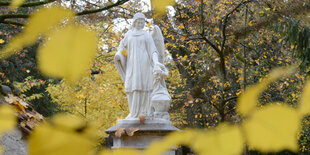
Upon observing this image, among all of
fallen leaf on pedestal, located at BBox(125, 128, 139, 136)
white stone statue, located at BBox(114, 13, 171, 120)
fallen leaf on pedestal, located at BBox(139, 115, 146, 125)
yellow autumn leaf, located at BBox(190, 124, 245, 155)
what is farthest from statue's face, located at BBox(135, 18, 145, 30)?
yellow autumn leaf, located at BBox(190, 124, 245, 155)

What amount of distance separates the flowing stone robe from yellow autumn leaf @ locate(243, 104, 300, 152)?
4.35 metres

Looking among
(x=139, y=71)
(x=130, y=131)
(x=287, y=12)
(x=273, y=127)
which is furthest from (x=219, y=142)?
(x=287, y=12)

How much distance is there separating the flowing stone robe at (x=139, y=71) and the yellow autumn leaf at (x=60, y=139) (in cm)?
437

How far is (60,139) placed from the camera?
0.48 ft

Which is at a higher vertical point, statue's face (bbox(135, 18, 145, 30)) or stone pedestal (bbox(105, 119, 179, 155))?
statue's face (bbox(135, 18, 145, 30))

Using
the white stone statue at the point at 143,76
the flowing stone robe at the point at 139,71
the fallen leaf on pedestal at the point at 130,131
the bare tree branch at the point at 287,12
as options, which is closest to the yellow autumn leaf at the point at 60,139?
the fallen leaf on pedestal at the point at 130,131

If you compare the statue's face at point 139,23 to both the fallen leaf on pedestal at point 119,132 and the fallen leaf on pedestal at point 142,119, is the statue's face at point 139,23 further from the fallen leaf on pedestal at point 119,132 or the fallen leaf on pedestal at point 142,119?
the fallen leaf on pedestal at point 119,132

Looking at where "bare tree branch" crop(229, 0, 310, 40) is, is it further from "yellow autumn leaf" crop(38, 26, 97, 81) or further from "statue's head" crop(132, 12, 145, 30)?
"yellow autumn leaf" crop(38, 26, 97, 81)

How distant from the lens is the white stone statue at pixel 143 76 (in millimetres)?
4441

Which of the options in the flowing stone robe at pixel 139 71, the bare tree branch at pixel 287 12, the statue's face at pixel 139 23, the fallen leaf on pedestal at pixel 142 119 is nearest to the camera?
the fallen leaf on pedestal at pixel 142 119

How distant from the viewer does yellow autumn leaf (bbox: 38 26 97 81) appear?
0.48 ft

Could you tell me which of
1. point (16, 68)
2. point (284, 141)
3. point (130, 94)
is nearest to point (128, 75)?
point (130, 94)

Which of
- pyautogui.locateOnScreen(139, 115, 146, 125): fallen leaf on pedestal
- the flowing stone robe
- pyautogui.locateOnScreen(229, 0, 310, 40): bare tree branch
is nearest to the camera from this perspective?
pyautogui.locateOnScreen(139, 115, 146, 125): fallen leaf on pedestal

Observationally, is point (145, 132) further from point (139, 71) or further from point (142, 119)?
point (139, 71)
